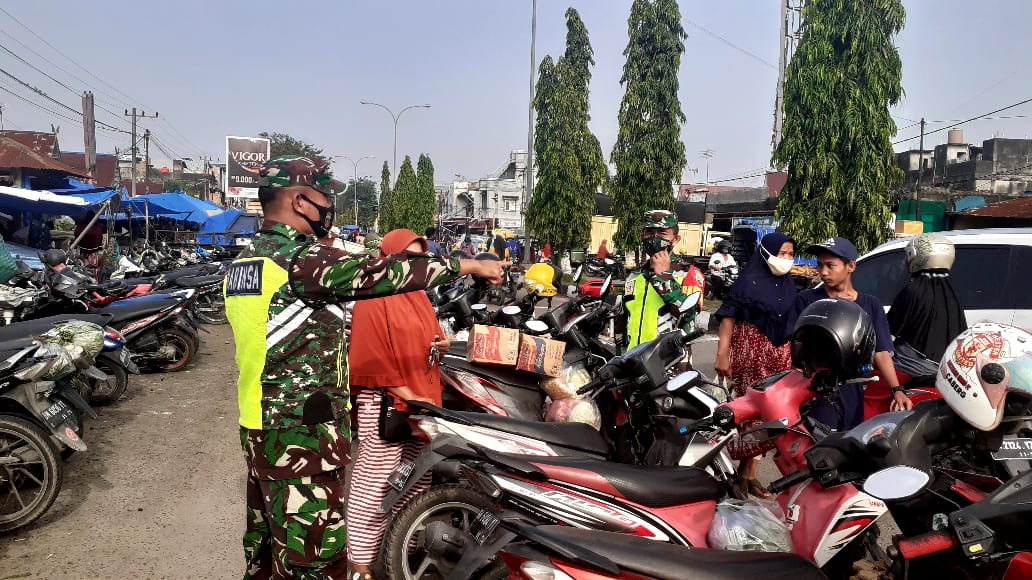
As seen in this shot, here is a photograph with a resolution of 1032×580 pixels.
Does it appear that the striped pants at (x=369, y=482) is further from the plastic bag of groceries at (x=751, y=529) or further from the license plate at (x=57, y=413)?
the license plate at (x=57, y=413)

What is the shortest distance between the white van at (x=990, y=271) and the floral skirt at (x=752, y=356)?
93.2 inches

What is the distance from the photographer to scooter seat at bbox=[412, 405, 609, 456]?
10.7 feet

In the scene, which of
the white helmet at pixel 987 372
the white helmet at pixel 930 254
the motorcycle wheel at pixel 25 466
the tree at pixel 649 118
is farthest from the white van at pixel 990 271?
the tree at pixel 649 118

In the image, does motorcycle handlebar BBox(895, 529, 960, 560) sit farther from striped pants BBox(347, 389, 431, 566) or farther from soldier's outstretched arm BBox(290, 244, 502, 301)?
striped pants BBox(347, 389, 431, 566)

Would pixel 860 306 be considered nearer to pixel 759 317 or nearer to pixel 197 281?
pixel 759 317

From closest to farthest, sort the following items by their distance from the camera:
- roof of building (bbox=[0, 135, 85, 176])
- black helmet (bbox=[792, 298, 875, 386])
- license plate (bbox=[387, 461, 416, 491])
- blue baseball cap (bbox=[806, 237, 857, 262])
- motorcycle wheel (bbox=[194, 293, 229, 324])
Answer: black helmet (bbox=[792, 298, 875, 386]), license plate (bbox=[387, 461, 416, 491]), blue baseball cap (bbox=[806, 237, 857, 262]), motorcycle wheel (bbox=[194, 293, 229, 324]), roof of building (bbox=[0, 135, 85, 176])

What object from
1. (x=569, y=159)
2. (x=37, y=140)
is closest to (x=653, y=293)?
(x=569, y=159)

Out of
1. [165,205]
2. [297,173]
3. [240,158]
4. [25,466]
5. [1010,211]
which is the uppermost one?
[240,158]

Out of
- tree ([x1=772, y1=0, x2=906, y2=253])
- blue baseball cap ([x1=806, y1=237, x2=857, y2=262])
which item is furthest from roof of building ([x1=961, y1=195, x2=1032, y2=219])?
blue baseball cap ([x1=806, y1=237, x2=857, y2=262])

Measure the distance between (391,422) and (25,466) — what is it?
2.31 m

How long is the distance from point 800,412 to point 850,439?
66cm

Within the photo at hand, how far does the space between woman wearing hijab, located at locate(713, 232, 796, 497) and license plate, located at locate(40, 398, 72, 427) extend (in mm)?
4163

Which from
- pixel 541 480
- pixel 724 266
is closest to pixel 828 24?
pixel 724 266

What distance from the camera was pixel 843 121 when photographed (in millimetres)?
11469
